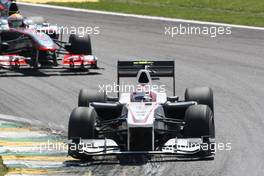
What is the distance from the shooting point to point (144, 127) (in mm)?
13664

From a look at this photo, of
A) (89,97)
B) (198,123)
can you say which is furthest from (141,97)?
(198,123)

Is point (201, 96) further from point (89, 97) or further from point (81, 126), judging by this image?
Result: point (81, 126)

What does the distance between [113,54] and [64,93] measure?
24.0 feet

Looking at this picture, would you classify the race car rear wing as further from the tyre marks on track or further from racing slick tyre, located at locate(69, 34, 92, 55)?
racing slick tyre, located at locate(69, 34, 92, 55)

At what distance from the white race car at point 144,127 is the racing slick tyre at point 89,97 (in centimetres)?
18

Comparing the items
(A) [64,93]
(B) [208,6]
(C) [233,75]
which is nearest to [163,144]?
(A) [64,93]

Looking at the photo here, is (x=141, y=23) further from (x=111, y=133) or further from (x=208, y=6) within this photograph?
(x=111, y=133)

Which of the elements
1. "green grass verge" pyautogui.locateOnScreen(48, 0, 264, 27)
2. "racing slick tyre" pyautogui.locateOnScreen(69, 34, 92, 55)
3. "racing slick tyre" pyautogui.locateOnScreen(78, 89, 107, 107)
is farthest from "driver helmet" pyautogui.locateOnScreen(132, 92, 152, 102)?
"green grass verge" pyautogui.locateOnScreen(48, 0, 264, 27)

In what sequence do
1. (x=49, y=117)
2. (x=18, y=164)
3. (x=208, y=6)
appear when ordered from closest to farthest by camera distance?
(x=18, y=164), (x=49, y=117), (x=208, y=6)

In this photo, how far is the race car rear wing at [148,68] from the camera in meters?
15.8

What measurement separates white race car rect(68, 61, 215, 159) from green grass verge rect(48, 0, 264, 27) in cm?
1859

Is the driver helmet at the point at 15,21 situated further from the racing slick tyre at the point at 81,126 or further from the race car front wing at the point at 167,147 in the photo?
the race car front wing at the point at 167,147

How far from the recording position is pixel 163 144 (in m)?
14.2

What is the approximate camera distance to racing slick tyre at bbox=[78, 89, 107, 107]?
15.4 m
